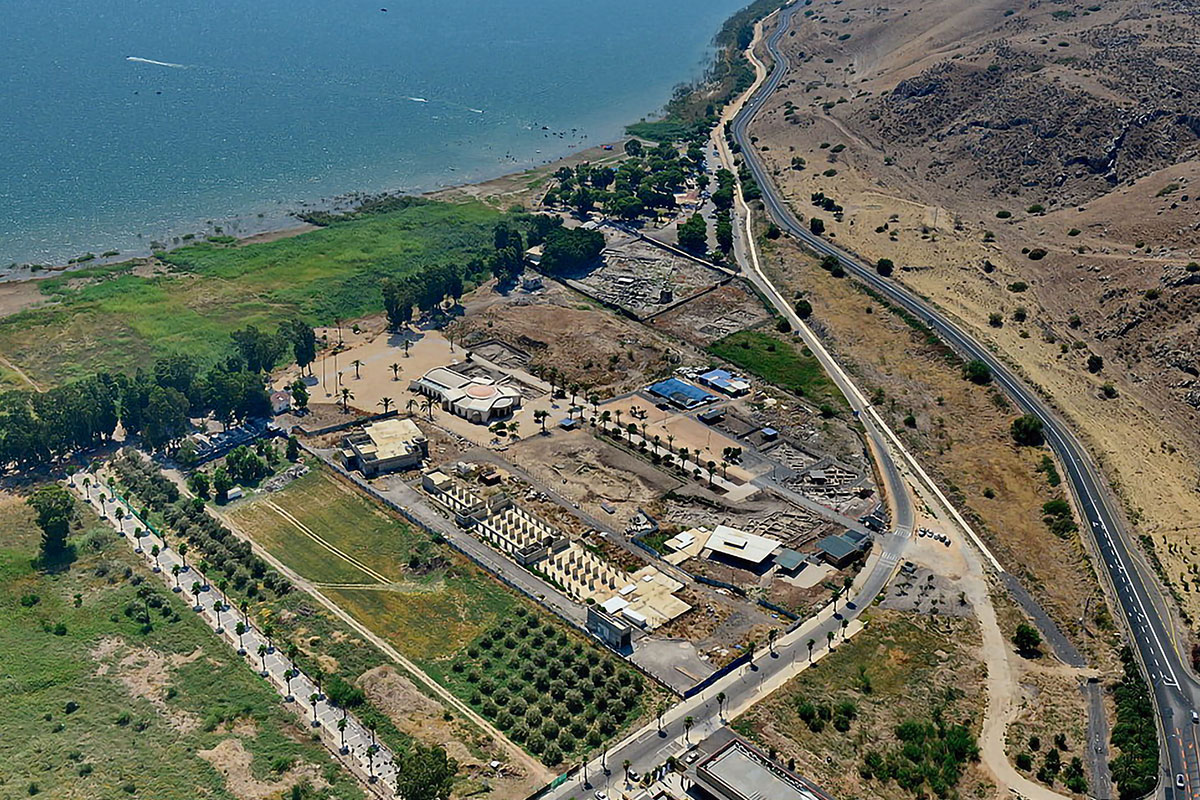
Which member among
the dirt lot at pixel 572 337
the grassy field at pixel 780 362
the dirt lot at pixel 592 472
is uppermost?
the grassy field at pixel 780 362

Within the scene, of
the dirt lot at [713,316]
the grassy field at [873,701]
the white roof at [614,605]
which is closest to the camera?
the grassy field at [873,701]

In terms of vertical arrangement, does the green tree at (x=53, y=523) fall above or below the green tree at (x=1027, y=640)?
below

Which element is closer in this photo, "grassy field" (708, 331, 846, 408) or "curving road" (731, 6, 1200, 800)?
"curving road" (731, 6, 1200, 800)

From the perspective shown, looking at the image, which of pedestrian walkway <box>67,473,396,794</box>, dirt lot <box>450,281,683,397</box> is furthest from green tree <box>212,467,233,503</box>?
dirt lot <box>450,281,683,397</box>

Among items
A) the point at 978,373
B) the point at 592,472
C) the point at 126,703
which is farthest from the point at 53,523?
the point at 978,373

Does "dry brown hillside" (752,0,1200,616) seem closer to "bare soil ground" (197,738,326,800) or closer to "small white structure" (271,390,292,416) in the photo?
"bare soil ground" (197,738,326,800)

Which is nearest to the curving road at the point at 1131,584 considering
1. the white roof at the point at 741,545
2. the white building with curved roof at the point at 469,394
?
the white roof at the point at 741,545

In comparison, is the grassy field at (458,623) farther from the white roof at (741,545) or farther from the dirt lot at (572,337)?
the dirt lot at (572,337)
